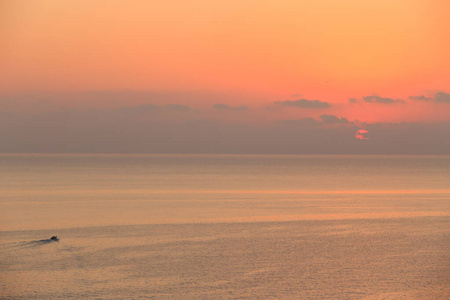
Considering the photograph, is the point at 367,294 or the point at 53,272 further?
the point at 53,272

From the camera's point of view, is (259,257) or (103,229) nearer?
(259,257)

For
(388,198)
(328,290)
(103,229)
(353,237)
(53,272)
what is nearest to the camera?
(328,290)

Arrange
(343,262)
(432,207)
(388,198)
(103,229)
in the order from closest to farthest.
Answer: (343,262) → (103,229) → (432,207) → (388,198)

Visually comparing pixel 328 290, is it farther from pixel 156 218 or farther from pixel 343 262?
pixel 156 218

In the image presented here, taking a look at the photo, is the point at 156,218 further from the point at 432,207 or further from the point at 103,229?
the point at 432,207

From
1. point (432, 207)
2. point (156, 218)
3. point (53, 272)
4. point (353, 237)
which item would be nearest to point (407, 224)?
point (353, 237)

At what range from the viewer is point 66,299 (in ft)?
50.7

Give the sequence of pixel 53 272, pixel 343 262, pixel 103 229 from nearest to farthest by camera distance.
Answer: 1. pixel 53 272
2. pixel 343 262
3. pixel 103 229

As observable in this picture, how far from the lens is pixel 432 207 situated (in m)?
40.4

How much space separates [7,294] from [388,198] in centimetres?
3965

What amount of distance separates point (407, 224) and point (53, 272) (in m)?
20.7

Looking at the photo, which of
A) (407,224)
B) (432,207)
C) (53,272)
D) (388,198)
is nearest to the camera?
(53,272)

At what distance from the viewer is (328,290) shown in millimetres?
16531

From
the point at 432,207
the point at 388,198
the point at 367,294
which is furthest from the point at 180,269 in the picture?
the point at 388,198
